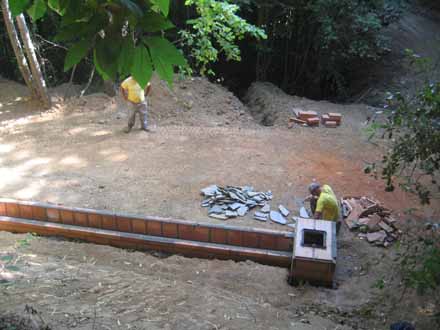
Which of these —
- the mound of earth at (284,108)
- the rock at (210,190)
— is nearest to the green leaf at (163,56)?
the rock at (210,190)

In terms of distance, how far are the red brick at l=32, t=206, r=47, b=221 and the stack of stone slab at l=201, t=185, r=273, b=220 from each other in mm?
2225

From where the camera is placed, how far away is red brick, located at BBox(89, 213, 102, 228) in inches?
225

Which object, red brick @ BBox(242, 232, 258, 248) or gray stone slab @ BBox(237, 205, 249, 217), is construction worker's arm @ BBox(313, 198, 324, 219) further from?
gray stone slab @ BBox(237, 205, 249, 217)

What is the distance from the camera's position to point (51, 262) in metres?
4.99

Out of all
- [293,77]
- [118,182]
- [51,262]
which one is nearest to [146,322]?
[51,262]

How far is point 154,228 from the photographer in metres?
5.63

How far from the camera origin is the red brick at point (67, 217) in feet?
19.1

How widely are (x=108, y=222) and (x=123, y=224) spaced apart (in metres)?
0.21

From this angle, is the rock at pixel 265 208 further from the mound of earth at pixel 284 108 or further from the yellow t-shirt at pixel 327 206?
the mound of earth at pixel 284 108

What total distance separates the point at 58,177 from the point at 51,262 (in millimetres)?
2436

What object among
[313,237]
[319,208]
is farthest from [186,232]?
[319,208]

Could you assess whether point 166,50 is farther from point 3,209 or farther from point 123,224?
point 3,209

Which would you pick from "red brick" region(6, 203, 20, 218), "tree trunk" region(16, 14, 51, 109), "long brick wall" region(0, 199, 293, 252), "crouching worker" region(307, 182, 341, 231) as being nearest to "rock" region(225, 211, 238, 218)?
"long brick wall" region(0, 199, 293, 252)

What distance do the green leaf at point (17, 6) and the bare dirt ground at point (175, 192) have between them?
103 inches
